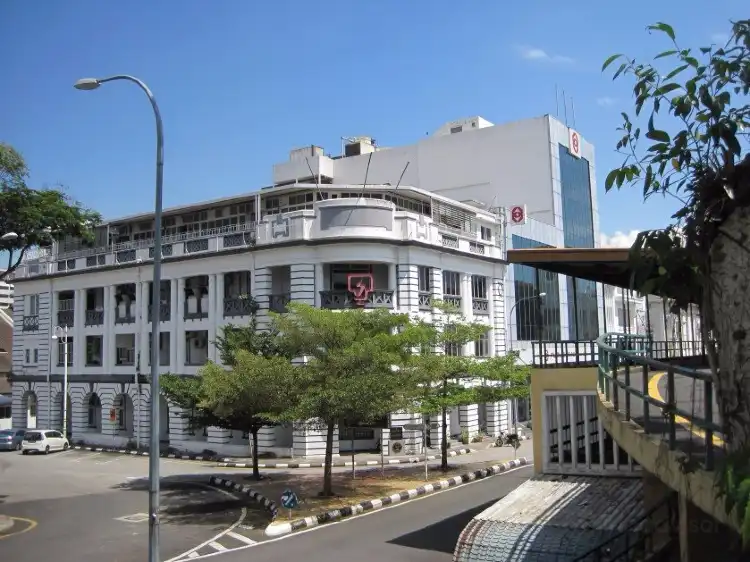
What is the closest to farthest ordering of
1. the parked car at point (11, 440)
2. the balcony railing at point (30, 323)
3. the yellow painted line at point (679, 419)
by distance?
the yellow painted line at point (679, 419), the parked car at point (11, 440), the balcony railing at point (30, 323)

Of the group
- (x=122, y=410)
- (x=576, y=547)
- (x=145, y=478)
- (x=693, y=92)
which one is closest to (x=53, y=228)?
(x=145, y=478)

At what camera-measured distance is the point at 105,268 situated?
44.5 meters

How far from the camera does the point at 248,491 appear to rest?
26359mm

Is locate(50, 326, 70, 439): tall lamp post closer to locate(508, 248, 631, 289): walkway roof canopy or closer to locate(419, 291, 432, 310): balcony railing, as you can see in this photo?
locate(419, 291, 432, 310): balcony railing

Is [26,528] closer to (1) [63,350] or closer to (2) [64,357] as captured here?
(2) [64,357]

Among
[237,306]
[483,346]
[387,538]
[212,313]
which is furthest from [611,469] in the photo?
[212,313]

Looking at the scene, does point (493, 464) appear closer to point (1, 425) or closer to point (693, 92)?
point (693, 92)

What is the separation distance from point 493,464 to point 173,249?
72.8 ft

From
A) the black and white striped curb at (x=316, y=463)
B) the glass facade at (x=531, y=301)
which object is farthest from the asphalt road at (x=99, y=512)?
the glass facade at (x=531, y=301)

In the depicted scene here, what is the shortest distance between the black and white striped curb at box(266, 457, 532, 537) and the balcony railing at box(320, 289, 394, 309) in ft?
Answer: 32.0

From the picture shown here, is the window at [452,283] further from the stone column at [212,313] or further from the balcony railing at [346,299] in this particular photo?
the stone column at [212,313]

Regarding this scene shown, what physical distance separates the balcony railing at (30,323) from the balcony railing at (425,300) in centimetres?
2834

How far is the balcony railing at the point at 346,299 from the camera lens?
35.2 metres

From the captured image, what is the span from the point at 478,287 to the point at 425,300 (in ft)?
20.2
